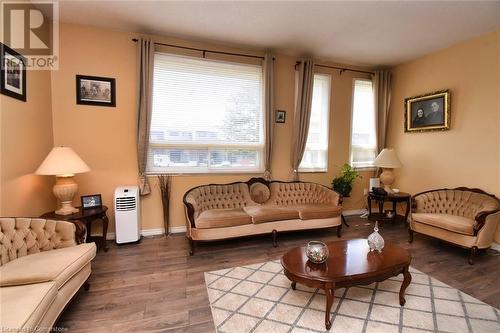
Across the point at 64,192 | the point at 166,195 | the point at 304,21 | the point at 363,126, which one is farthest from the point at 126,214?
the point at 363,126

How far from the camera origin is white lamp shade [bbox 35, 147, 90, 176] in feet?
8.73

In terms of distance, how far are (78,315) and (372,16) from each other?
4590 mm

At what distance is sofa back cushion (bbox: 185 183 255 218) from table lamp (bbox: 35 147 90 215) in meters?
1.45

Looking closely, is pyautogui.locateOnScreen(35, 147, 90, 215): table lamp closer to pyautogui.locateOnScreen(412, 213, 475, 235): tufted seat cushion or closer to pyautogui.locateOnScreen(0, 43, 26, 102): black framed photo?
pyautogui.locateOnScreen(0, 43, 26, 102): black framed photo

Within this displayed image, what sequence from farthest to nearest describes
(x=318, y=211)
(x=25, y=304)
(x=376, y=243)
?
(x=318, y=211)
(x=376, y=243)
(x=25, y=304)

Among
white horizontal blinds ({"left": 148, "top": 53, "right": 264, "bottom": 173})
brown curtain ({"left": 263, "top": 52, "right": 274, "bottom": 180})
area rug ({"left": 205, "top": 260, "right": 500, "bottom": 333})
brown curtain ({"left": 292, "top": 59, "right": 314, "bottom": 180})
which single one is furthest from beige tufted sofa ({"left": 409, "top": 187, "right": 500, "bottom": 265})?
white horizontal blinds ({"left": 148, "top": 53, "right": 264, "bottom": 173})

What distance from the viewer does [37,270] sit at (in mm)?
1709

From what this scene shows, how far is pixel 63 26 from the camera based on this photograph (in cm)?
331

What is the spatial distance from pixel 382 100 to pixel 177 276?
16.7 ft

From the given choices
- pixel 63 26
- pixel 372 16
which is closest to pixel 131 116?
pixel 63 26

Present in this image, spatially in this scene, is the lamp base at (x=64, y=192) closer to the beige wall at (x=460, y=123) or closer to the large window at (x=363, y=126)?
the large window at (x=363, y=126)

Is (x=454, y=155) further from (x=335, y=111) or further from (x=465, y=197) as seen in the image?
(x=335, y=111)

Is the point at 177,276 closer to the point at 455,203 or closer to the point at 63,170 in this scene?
the point at 63,170

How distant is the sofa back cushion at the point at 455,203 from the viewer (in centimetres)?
333
